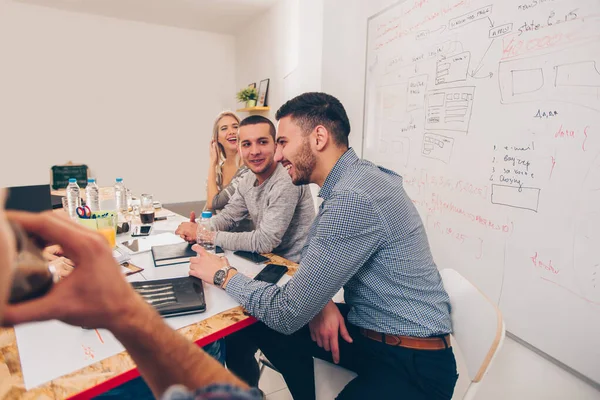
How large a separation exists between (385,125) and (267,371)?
5.47 ft

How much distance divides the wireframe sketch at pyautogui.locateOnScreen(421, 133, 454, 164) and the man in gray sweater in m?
0.68

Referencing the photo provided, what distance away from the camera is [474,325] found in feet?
3.25

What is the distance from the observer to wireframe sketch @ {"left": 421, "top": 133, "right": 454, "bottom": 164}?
5.52ft

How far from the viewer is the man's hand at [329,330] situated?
1096mm

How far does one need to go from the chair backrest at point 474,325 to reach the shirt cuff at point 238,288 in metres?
0.66

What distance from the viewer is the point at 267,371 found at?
1.99 m

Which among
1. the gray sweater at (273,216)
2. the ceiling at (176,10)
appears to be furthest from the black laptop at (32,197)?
the ceiling at (176,10)

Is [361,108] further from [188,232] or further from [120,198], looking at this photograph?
[120,198]

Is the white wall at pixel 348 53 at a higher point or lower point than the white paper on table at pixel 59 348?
higher

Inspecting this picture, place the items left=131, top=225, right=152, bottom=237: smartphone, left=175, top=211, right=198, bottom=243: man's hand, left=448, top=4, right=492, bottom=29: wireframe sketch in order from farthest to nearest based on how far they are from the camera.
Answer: left=131, top=225, right=152, bottom=237: smartphone
left=175, top=211, right=198, bottom=243: man's hand
left=448, top=4, right=492, bottom=29: wireframe sketch

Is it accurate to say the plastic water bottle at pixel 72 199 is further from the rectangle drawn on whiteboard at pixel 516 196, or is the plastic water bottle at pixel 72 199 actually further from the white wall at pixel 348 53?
the rectangle drawn on whiteboard at pixel 516 196

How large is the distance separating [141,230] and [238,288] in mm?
1019

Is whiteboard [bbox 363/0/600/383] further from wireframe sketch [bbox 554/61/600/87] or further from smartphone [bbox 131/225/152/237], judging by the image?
smartphone [bbox 131/225/152/237]

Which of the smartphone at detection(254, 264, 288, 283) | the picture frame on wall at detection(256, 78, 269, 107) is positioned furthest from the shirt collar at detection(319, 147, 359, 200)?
the picture frame on wall at detection(256, 78, 269, 107)
